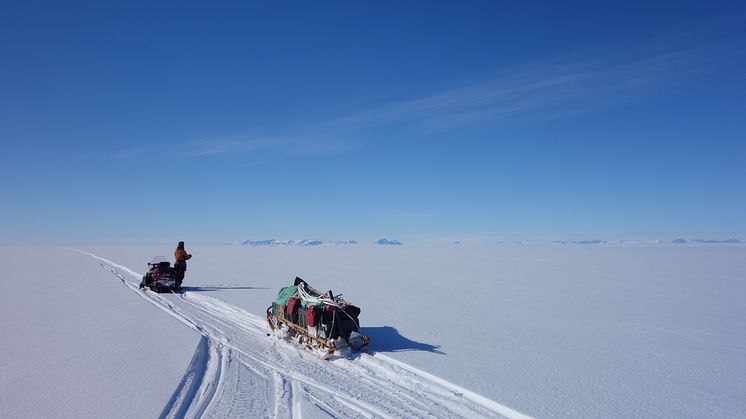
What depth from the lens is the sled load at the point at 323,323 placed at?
6668mm

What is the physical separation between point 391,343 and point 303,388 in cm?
241

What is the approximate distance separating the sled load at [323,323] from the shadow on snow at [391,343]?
409mm

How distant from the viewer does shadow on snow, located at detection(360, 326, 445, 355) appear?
7020mm

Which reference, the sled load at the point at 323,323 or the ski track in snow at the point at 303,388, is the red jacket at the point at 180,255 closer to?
the ski track in snow at the point at 303,388

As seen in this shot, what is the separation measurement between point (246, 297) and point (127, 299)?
338cm

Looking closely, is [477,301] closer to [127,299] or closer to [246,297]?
[246,297]

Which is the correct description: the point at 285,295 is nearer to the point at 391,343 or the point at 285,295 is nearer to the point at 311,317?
the point at 311,317

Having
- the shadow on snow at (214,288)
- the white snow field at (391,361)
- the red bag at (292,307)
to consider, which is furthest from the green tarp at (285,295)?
the shadow on snow at (214,288)

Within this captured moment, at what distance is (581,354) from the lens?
22.6ft

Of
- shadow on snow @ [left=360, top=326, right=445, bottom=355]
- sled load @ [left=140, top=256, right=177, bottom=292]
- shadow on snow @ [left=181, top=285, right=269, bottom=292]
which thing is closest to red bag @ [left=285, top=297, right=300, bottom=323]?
shadow on snow @ [left=360, top=326, right=445, bottom=355]

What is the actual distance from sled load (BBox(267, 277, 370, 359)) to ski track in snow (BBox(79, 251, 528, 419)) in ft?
0.72

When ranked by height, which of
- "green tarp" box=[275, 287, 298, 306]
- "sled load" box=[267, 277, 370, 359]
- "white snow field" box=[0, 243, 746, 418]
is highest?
"green tarp" box=[275, 287, 298, 306]

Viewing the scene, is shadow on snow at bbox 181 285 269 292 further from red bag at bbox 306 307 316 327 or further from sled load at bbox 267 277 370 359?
red bag at bbox 306 307 316 327

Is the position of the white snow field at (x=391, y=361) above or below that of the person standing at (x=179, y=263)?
A: below
